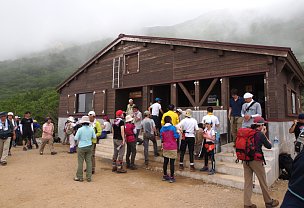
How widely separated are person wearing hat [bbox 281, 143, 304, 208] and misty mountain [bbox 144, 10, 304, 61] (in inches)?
3673

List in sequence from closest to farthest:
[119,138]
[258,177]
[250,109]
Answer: [258,177] < [250,109] < [119,138]

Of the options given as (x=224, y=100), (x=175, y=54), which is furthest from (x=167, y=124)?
(x=175, y=54)

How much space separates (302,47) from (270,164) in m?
102

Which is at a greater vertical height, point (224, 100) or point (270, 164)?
point (224, 100)

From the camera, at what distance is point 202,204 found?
4930 millimetres

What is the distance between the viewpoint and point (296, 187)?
1968 millimetres

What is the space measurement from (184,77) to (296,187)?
9213mm

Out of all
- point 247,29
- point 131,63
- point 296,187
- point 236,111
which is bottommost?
point 296,187

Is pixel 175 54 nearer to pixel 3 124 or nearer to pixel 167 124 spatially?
pixel 167 124

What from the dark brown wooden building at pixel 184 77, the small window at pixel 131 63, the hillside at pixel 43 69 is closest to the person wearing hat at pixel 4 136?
the dark brown wooden building at pixel 184 77

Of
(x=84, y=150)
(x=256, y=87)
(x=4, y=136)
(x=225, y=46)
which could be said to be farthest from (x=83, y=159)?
(x=256, y=87)

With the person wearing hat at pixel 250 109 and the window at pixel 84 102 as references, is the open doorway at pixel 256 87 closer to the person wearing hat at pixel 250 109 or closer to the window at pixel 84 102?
the person wearing hat at pixel 250 109

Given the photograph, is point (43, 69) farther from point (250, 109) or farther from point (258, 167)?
point (258, 167)

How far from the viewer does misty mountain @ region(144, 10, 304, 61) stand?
339 ft
